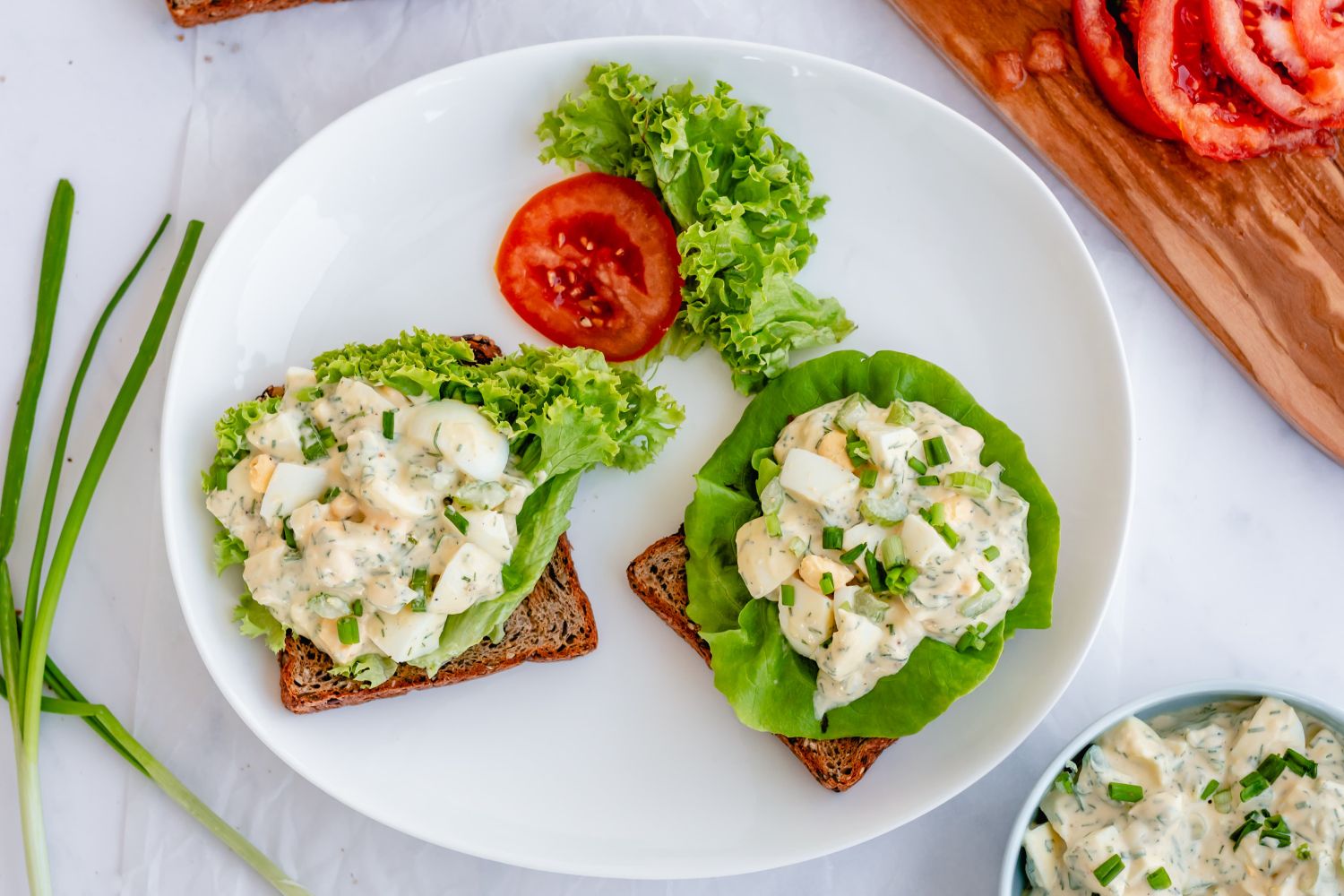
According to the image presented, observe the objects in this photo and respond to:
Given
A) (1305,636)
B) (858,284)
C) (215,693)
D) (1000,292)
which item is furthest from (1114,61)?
(215,693)

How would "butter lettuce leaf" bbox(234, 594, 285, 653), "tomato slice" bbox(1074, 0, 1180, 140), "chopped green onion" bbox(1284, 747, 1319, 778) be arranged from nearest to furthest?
"chopped green onion" bbox(1284, 747, 1319, 778), "butter lettuce leaf" bbox(234, 594, 285, 653), "tomato slice" bbox(1074, 0, 1180, 140)

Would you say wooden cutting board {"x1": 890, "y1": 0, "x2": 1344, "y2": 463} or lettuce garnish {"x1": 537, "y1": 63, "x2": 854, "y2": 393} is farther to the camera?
wooden cutting board {"x1": 890, "y1": 0, "x2": 1344, "y2": 463}

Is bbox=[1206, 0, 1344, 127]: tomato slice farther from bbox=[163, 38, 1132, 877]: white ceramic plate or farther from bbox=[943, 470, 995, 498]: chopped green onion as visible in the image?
bbox=[943, 470, 995, 498]: chopped green onion

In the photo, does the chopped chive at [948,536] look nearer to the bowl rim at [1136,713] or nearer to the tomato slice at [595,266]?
the bowl rim at [1136,713]

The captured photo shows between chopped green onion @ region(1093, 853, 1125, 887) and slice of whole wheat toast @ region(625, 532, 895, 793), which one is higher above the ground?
slice of whole wheat toast @ region(625, 532, 895, 793)

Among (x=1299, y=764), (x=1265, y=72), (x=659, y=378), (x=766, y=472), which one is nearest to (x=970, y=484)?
(x=766, y=472)

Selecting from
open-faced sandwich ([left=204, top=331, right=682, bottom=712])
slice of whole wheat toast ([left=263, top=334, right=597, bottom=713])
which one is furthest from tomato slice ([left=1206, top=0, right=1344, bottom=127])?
slice of whole wheat toast ([left=263, top=334, right=597, bottom=713])

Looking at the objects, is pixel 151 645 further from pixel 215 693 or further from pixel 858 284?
pixel 858 284
